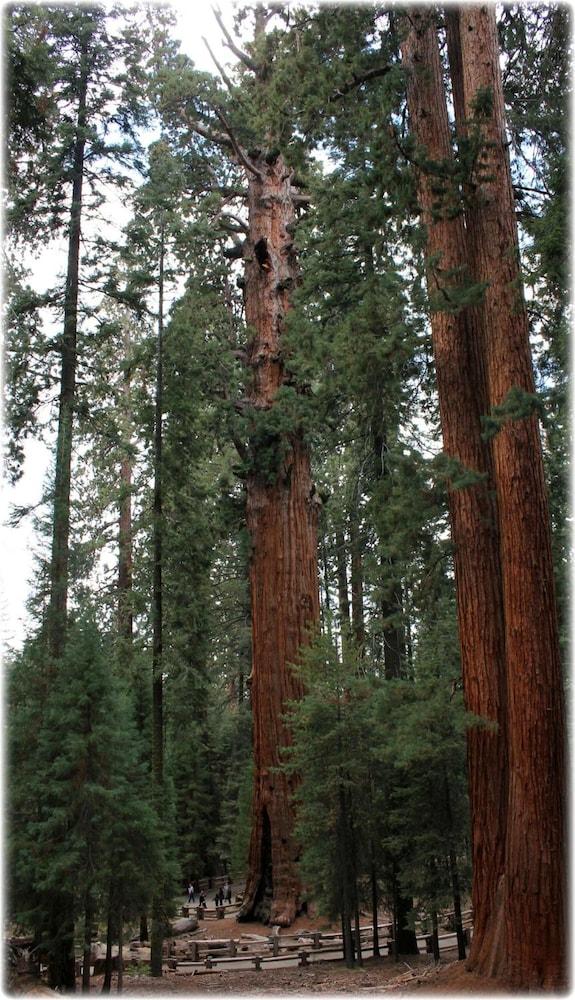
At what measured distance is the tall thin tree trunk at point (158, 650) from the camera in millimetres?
12383

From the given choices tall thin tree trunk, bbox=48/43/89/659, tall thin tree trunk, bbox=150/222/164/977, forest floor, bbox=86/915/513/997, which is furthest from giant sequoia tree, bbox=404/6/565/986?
tall thin tree trunk, bbox=150/222/164/977

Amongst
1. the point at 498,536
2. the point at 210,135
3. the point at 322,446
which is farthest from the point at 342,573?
the point at 498,536

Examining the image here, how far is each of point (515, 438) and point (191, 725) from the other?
46.2 feet

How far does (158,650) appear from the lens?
14914 millimetres

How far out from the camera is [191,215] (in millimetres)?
17203

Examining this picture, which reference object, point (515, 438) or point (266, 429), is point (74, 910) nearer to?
point (515, 438)

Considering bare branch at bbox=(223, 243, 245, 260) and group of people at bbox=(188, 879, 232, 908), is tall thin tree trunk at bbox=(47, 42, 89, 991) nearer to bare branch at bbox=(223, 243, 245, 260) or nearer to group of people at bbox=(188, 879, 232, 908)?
bare branch at bbox=(223, 243, 245, 260)

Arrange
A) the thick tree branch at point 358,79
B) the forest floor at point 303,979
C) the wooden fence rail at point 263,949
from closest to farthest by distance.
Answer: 1. the forest floor at point 303,979
2. the thick tree branch at point 358,79
3. the wooden fence rail at point 263,949

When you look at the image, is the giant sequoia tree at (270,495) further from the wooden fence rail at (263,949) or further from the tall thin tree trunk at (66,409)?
the tall thin tree trunk at (66,409)

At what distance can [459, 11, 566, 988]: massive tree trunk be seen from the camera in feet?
22.2

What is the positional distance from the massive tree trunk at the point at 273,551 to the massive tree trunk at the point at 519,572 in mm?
7315

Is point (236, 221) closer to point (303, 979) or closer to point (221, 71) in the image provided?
point (221, 71)

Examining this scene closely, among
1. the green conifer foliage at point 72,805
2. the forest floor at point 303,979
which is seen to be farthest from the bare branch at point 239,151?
the forest floor at point 303,979

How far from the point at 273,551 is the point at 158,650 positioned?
8.93 ft
